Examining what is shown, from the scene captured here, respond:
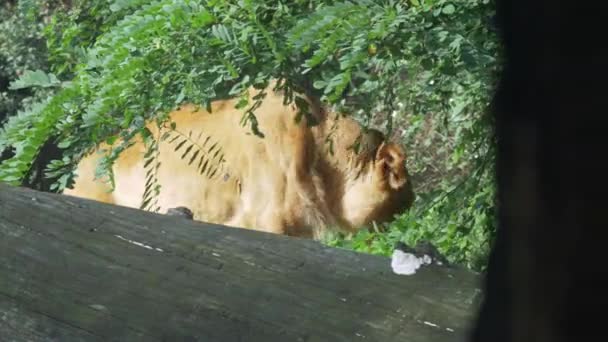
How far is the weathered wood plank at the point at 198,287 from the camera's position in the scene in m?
1.81

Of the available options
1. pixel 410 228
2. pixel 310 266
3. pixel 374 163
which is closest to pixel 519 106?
A: pixel 310 266

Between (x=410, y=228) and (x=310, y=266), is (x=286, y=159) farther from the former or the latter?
(x=310, y=266)

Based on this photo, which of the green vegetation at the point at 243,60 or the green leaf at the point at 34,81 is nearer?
the green vegetation at the point at 243,60

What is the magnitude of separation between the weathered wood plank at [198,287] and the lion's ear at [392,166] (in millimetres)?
3398

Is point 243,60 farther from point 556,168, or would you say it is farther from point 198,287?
point 556,168

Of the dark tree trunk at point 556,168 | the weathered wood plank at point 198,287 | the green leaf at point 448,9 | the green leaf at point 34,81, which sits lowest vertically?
the weathered wood plank at point 198,287

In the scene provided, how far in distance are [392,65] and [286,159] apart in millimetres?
2325

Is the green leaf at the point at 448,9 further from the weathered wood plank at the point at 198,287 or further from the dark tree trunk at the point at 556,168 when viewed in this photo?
the dark tree trunk at the point at 556,168

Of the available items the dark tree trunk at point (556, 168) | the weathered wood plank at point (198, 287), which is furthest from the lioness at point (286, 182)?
the dark tree trunk at point (556, 168)

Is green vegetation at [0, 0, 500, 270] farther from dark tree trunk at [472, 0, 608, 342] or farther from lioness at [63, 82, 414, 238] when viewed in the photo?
dark tree trunk at [472, 0, 608, 342]

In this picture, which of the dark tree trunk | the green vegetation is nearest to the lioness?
the green vegetation

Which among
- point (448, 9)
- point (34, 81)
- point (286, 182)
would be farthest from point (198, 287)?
point (286, 182)

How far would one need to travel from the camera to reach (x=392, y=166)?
5.69 meters

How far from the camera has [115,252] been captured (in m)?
2.13
